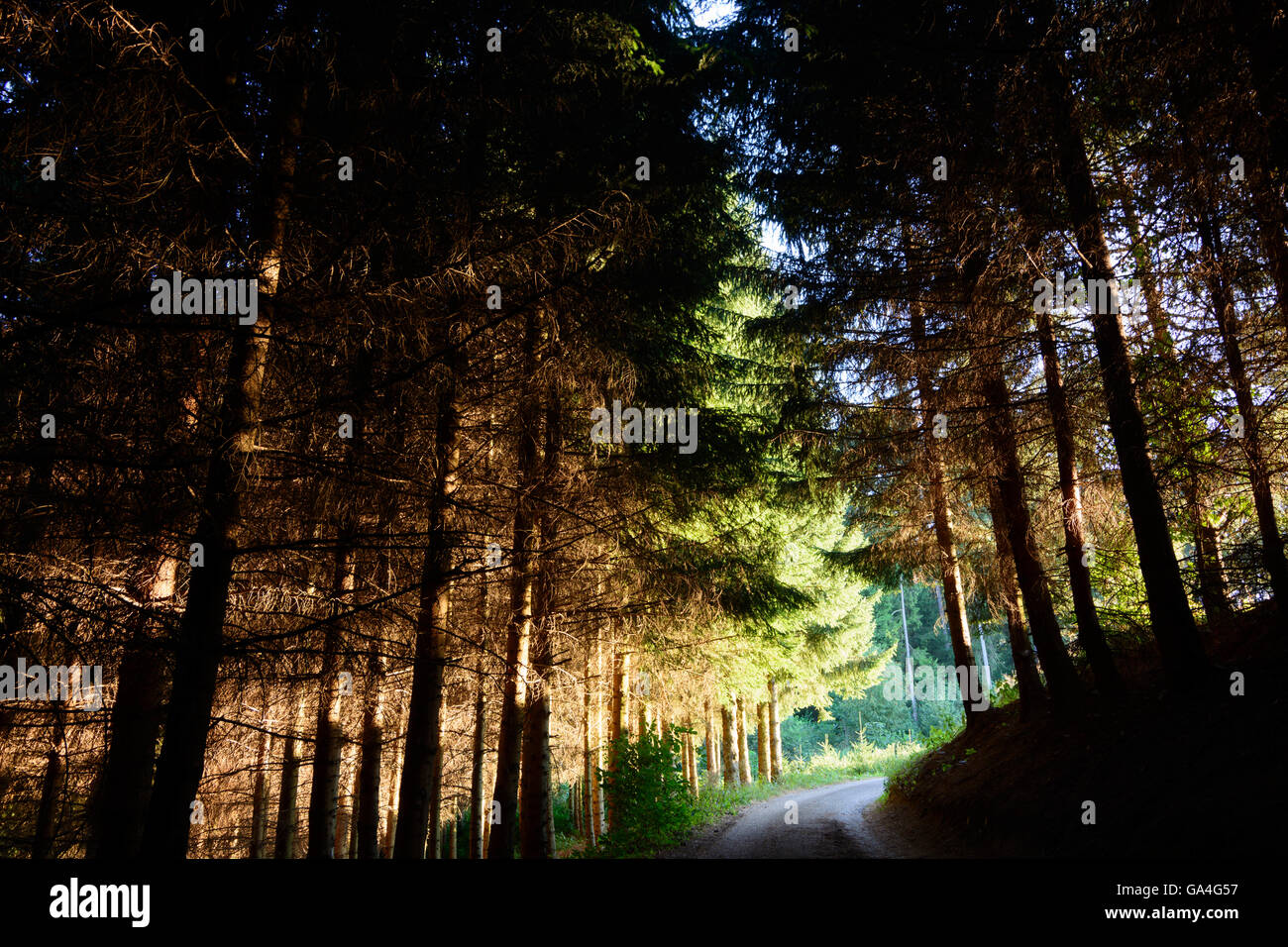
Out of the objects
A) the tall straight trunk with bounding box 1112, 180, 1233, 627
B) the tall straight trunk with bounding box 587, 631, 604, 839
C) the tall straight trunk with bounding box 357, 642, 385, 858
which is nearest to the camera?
the tall straight trunk with bounding box 1112, 180, 1233, 627

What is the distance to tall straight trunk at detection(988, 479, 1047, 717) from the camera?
10805mm

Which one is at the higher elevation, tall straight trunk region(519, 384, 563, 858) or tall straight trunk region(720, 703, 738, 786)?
tall straight trunk region(519, 384, 563, 858)

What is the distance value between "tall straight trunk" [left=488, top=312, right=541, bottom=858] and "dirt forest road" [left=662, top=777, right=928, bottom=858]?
3.67 metres

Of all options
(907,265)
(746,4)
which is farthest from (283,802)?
(746,4)

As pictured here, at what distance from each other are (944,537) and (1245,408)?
6.19m

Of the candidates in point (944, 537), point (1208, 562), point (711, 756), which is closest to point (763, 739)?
point (711, 756)

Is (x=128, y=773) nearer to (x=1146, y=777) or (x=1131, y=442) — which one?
(x=1146, y=777)

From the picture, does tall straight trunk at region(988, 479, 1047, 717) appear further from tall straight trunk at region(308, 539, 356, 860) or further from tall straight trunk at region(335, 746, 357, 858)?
tall straight trunk at region(335, 746, 357, 858)

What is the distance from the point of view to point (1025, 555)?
388 inches

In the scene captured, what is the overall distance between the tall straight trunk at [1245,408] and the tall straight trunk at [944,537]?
134 inches

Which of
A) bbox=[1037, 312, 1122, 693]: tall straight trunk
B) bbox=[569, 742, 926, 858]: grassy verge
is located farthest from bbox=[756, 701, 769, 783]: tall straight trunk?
bbox=[1037, 312, 1122, 693]: tall straight trunk

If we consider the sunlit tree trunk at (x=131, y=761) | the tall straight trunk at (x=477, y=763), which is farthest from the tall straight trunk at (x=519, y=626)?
the sunlit tree trunk at (x=131, y=761)

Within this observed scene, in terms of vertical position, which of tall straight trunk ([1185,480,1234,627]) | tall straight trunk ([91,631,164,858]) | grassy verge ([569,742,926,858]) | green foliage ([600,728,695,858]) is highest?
tall straight trunk ([1185,480,1234,627])
